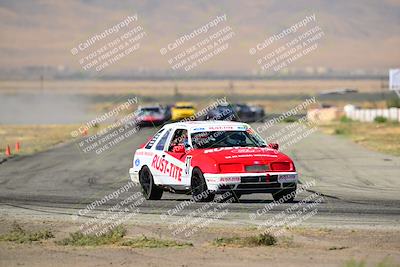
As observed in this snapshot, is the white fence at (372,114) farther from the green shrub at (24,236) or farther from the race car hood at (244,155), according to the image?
the green shrub at (24,236)

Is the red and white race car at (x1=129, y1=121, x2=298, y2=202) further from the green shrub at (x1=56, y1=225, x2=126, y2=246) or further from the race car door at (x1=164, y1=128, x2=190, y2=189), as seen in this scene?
the green shrub at (x1=56, y1=225, x2=126, y2=246)

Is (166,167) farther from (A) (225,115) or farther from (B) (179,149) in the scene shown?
(A) (225,115)

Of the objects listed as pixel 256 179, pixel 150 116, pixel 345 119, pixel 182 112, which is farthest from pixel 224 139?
pixel 345 119

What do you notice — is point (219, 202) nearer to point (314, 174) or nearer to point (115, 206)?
point (115, 206)

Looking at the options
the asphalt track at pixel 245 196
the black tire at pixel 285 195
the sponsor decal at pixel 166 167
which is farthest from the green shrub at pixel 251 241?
the sponsor decal at pixel 166 167

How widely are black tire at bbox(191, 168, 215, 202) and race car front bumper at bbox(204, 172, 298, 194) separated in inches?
6.4

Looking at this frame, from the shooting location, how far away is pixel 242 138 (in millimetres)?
17094

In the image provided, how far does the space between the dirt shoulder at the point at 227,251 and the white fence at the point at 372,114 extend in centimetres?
4857

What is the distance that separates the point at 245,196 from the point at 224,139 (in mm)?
2071

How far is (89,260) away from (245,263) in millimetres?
1684

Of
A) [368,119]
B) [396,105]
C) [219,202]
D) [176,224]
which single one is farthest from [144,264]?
[396,105]

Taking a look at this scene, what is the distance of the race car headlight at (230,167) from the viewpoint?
15737 millimetres

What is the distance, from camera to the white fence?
60375 mm

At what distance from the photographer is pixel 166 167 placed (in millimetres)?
17281
